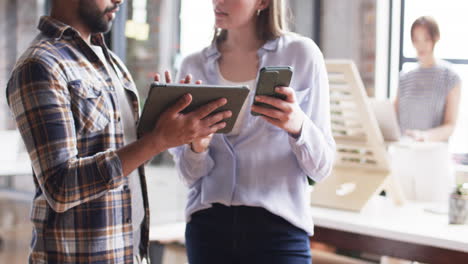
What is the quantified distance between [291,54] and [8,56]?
63.3 inches

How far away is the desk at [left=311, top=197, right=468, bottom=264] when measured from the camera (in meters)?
1.74

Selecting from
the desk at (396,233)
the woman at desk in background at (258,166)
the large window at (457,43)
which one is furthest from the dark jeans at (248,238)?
the large window at (457,43)

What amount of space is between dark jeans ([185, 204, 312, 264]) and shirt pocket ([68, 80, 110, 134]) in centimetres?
38

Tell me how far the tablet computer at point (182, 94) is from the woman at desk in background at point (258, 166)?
0.37 ft

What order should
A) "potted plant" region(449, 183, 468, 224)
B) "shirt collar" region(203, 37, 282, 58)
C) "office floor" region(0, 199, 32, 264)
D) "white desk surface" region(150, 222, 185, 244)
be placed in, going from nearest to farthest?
"shirt collar" region(203, 37, 282, 58) → "potted plant" region(449, 183, 468, 224) → "office floor" region(0, 199, 32, 264) → "white desk surface" region(150, 222, 185, 244)

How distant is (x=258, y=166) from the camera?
1.45 m

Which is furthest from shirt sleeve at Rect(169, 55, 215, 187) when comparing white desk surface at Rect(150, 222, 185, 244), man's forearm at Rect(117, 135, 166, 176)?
white desk surface at Rect(150, 222, 185, 244)

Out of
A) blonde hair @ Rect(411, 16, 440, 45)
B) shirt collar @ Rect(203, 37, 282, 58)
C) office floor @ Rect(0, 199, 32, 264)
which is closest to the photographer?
shirt collar @ Rect(203, 37, 282, 58)

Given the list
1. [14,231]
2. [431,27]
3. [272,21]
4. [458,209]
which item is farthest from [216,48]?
[431,27]

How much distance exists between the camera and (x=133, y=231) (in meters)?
1.42

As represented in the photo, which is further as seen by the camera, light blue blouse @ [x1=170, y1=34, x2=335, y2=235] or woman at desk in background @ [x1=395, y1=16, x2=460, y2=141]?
woman at desk in background @ [x1=395, y1=16, x2=460, y2=141]

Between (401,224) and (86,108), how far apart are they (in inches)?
45.6

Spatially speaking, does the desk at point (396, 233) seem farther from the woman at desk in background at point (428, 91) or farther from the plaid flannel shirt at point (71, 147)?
the woman at desk in background at point (428, 91)

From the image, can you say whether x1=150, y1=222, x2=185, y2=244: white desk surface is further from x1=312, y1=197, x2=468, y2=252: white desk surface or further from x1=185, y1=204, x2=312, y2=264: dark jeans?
x1=185, y1=204, x2=312, y2=264: dark jeans
